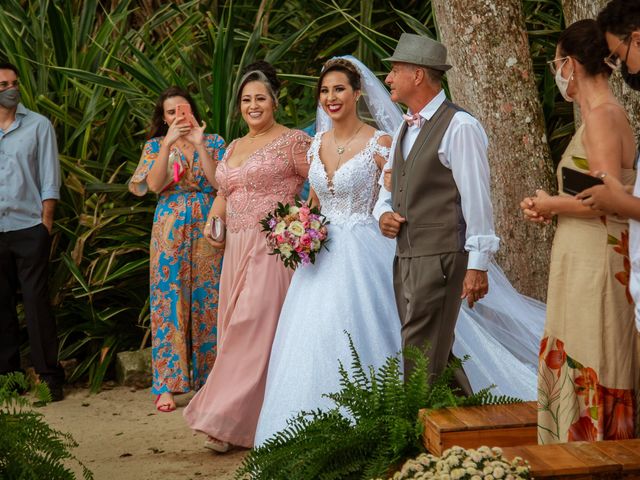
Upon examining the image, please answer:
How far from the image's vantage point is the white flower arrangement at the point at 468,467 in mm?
2900

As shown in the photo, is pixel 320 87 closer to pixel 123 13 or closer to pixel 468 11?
pixel 468 11

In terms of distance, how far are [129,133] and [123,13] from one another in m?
1.09

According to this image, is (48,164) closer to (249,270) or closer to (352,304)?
(249,270)

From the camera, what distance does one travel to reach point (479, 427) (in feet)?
12.1

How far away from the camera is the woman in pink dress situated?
19.1 feet

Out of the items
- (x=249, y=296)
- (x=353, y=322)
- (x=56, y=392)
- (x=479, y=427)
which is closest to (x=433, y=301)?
(x=353, y=322)

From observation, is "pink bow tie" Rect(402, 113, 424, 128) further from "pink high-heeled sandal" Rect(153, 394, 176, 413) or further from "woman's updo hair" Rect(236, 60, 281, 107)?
"pink high-heeled sandal" Rect(153, 394, 176, 413)

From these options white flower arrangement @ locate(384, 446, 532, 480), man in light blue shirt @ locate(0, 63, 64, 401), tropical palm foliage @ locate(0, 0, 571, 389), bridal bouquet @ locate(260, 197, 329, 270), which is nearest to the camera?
white flower arrangement @ locate(384, 446, 532, 480)

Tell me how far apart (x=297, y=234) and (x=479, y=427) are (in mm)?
1866

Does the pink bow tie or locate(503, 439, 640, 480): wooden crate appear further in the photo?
the pink bow tie

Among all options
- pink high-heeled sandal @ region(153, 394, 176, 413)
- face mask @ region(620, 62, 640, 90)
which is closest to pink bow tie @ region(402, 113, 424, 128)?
face mask @ region(620, 62, 640, 90)

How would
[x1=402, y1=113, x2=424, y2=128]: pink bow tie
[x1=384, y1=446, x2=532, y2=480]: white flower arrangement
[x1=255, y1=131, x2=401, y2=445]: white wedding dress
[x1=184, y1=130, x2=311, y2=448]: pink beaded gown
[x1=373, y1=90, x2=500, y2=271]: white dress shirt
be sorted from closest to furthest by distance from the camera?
[x1=384, y1=446, x2=532, y2=480]: white flower arrangement < [x1=373, y1=90, x2=500, y2=271]: white dress shirt < [x1=402, y1=113, x2=424, y2=128]: pink bow tie < [x1=255, y1=131, x2=401, y2=445]: white wedding dress < [x1=184, y1=130, x2=311, y2=448]: pink beaded gown

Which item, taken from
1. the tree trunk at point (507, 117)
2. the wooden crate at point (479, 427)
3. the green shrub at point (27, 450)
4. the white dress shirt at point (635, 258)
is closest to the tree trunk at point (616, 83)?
the tree trunk at point (507, 117)

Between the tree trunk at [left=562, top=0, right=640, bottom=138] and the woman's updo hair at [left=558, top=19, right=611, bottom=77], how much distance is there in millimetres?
2420
